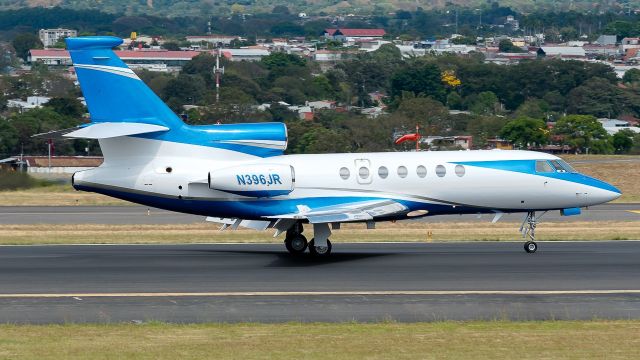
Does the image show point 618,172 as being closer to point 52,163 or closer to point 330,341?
point 52,163

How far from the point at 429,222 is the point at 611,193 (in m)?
13.3

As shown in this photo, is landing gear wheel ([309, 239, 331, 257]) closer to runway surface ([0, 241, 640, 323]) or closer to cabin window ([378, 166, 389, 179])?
runway surface ([0, 241, 640, 323])

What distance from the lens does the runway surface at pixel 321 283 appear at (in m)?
24.3

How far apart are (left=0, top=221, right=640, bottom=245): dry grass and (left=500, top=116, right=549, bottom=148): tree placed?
41.2 metres

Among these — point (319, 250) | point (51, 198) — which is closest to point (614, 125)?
point (51, 198)

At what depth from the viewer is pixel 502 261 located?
31.7 meters

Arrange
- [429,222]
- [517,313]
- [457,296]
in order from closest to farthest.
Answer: [517,313]
[457,296]
[429,222]

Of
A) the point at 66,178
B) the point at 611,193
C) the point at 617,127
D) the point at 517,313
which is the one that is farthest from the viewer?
the point at 617,127

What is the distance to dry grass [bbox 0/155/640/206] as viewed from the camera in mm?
59375

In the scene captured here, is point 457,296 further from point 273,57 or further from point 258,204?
point 273,57

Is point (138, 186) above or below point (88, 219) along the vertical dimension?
above

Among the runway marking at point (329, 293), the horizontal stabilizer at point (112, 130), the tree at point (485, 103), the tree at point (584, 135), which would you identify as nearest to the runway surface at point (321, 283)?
the runway marking at point (329, 293)

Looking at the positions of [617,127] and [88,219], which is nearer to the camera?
[88,219]

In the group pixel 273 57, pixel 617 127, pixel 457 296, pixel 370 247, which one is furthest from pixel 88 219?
pixel 273 57
